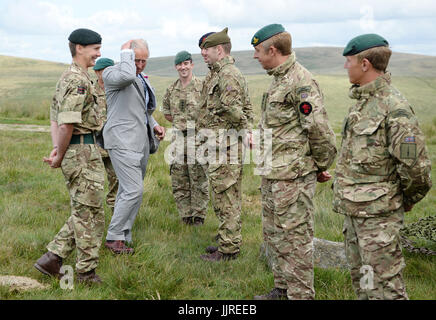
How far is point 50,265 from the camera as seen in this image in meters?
4.11

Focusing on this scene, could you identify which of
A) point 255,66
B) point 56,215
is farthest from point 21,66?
point 56,215

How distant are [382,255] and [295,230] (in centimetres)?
74

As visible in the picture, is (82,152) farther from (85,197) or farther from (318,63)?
(318,63)

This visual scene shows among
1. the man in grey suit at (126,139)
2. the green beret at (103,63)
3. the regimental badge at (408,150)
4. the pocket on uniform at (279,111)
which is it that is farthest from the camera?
the green beret at (103,63)

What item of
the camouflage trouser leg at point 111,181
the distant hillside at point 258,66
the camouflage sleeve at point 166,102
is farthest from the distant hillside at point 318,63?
the camouflage trouser leg at point 111,181

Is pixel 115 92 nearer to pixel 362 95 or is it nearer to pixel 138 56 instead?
pixel 138 56

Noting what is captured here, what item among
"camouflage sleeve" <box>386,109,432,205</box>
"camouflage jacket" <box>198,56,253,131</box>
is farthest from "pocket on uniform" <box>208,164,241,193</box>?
"camouflage sleeve" <box>386,109,432,205</box>

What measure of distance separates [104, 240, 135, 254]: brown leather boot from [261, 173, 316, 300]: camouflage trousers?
179cm

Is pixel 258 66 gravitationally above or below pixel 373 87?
below

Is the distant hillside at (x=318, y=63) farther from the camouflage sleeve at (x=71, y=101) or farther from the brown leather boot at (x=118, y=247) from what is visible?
the camouflage sleeve at (x=71, y=101)

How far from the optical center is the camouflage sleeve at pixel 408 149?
277 centimetres

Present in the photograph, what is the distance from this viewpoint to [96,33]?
3951 millimetres

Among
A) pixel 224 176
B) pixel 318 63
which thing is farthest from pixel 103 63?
pixel 318 63

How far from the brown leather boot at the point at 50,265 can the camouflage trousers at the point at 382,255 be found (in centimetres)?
271
